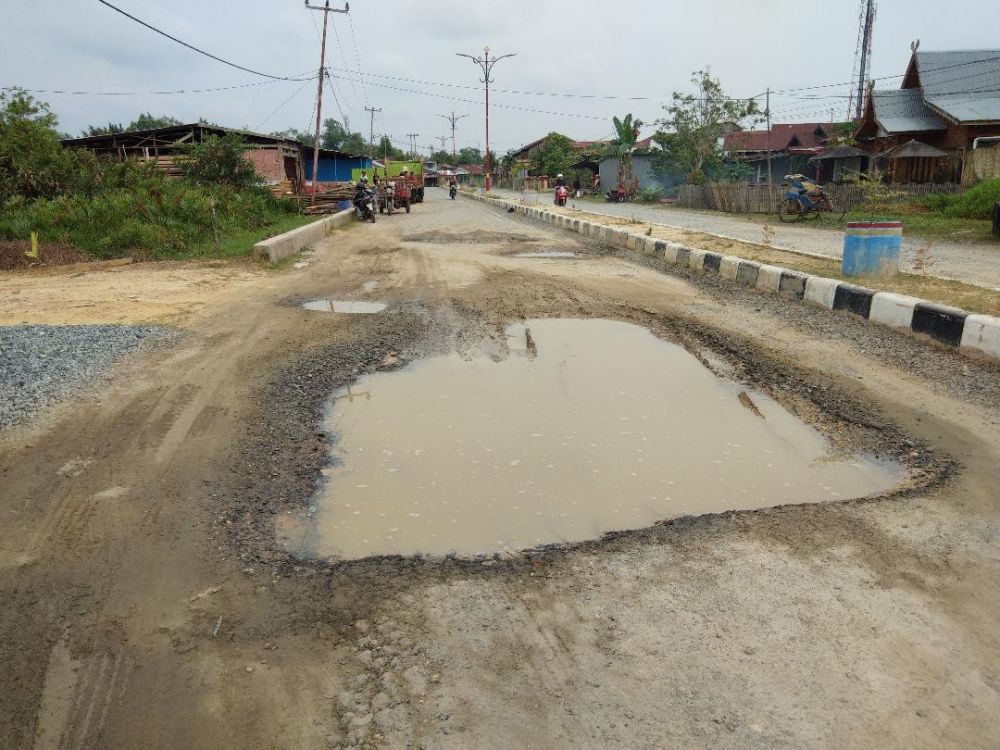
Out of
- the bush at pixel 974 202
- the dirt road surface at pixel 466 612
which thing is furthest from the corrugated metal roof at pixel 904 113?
the dirt road surface at pixel 466 612

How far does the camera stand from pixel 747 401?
4.58 meters

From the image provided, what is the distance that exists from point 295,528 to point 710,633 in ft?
5.29

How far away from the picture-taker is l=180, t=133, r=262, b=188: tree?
62.9 ft

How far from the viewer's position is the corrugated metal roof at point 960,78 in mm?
24812

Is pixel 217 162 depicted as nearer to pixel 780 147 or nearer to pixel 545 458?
pixel 545 458

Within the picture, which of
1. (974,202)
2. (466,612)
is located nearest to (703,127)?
(974,202)

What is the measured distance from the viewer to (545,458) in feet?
12.0

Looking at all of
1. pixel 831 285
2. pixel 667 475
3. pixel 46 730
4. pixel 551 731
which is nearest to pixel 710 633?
pixel 551 731

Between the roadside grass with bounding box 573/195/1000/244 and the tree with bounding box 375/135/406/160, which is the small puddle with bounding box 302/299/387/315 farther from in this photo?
the tree with bounding box 375/135/406/160

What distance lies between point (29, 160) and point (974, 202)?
20497mm

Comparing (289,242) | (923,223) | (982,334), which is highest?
(923,223)

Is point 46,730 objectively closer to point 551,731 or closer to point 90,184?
point 551,731

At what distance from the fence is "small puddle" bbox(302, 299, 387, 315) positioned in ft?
45.8

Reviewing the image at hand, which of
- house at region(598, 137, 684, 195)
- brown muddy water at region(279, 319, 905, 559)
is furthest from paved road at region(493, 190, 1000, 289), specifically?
house at region(598, 137, 684, 195)
